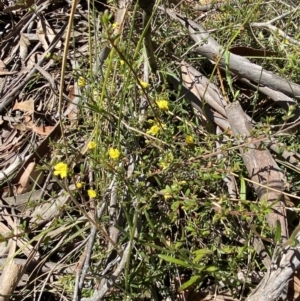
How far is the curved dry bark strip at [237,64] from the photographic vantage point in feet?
6.26

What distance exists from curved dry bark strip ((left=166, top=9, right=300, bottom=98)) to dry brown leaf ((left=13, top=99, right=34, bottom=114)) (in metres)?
0.78

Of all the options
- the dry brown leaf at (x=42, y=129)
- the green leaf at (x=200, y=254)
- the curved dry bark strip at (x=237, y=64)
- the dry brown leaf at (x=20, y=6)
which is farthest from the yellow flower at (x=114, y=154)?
the dry brown leaf at (x=20, y=6)

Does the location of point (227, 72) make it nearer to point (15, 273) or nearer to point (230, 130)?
point (230, 130)

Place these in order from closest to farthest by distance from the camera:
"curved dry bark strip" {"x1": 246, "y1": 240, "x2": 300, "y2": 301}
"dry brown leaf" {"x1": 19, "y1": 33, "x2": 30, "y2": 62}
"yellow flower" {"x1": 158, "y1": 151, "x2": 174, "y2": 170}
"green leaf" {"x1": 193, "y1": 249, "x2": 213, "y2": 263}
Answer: "curved dry bark strip" {"x1": 246, "y1": 240, "x2": 300, "y2": 301} → "green leaf" {"x1": 193, "y1": 249, "x2": 213, "y2": 263} → "yellow flower" {"x1": 158, "y1": 151, "x2": 174, "y2": 170} → "dry brown leaf" {"x1": 19, "y1": 33, "x2": 30, "y2": 62}

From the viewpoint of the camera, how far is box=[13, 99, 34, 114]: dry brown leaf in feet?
7.49

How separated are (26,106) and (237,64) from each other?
0.98 metres

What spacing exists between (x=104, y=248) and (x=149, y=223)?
222mm

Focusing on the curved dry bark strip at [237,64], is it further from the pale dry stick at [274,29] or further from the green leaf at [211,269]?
the green leaf at [211,269]

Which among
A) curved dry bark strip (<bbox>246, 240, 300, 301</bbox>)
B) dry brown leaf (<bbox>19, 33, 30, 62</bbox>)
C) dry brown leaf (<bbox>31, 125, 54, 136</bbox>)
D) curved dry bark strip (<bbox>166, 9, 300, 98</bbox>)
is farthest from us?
dry brown leaf (<bbox>19, 33, 30, 62</bbox>)

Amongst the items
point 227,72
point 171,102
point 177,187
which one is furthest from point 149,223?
point 227,72

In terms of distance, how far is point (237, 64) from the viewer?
2.00 metres

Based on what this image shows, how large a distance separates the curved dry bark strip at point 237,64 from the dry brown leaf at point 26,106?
775 millimetres

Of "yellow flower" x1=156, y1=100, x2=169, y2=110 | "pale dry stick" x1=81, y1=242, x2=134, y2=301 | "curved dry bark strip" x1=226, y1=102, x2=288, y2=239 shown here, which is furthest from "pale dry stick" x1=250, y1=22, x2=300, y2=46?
"pale dry stick" x1=81, y1=242, x2=134, y2=301

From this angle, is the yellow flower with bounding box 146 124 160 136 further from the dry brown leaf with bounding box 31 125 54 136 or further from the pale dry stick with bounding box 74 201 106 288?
the dry brown leaf with bounding box 31 125 54 136
